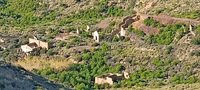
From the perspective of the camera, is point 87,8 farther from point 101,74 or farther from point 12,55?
point 101,74

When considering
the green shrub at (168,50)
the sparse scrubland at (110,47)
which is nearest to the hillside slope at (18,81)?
the sparse scrubland at (110,47)

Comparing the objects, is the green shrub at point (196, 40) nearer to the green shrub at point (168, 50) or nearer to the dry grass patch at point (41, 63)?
the green shrub at point (168, 50)

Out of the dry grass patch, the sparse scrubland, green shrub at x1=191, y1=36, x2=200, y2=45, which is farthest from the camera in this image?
the dry grass patch

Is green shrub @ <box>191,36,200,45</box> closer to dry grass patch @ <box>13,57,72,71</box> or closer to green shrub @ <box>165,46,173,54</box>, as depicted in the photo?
green shrub @ <box>165,46,173,54</box>

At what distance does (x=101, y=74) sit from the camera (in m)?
41.2

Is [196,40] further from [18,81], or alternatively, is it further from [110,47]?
[18,81]

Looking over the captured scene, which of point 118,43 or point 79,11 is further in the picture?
point 79,11

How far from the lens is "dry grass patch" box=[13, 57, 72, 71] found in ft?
143

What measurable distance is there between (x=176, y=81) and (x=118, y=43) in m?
12.4

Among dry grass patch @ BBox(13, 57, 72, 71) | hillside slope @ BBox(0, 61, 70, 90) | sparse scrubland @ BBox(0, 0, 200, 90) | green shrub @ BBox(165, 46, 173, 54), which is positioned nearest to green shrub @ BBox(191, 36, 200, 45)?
sparse scrubland @ BBox(0, 0, 200, 90)

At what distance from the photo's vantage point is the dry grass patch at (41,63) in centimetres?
4347

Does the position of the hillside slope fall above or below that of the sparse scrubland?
above

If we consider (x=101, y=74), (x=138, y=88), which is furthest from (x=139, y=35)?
(x=138, y=88)

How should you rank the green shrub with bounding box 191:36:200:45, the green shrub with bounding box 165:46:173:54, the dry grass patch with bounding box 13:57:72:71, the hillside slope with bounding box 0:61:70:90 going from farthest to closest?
the dry grass patch with bounding box 13:57:72:71 → the green shrub with bounding box 165:46:173:54 → the green shrub with bounding box 191:36:200:45 → the hillside slope with bounding box 0:61:70:90
